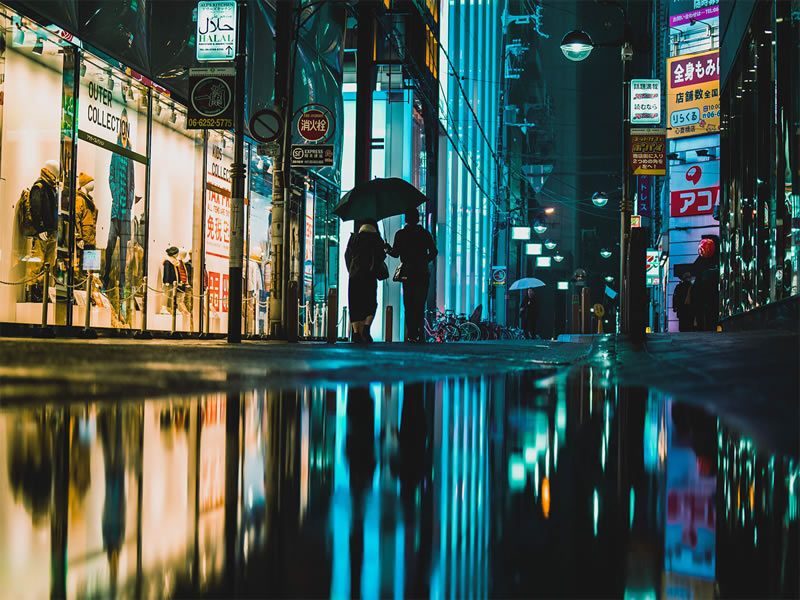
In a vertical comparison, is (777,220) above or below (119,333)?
above

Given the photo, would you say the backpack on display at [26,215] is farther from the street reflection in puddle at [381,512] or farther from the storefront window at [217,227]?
the street reflection in puddle at [381,512]

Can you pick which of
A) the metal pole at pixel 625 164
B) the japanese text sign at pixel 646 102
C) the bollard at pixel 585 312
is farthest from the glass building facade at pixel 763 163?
the bollard at pixel 585 312

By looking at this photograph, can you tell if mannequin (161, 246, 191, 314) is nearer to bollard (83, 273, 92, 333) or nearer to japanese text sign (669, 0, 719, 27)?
bollard (83, 273, 92, 333)

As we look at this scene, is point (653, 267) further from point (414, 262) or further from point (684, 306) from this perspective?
point (414, 262)

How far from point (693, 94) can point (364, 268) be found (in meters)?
24.1

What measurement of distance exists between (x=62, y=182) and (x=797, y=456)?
13.1 m

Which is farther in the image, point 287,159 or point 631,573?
point 287,159

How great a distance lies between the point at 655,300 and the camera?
147 ft

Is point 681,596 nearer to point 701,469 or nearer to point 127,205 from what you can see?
point 701,469

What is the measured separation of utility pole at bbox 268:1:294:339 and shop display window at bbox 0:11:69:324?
11.5ft

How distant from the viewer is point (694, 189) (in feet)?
109

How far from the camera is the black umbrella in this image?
14289 millimetres

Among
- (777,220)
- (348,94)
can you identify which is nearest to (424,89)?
(348,94)

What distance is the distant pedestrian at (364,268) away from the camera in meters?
12.8
